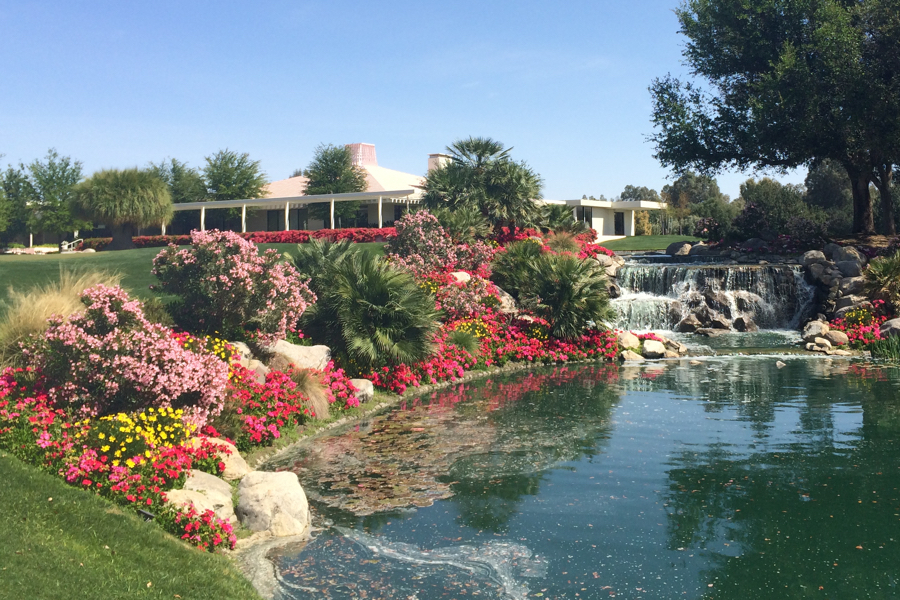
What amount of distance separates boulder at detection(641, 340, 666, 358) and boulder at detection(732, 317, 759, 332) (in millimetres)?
6452

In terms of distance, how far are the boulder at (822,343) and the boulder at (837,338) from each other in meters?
0.24

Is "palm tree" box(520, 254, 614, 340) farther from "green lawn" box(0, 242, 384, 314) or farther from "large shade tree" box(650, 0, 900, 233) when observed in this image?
"large shade tree" box(650, 0, 900, 233)

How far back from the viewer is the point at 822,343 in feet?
83.9

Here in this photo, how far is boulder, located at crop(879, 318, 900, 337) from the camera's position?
82.0 ft

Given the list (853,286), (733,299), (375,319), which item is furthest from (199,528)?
(853,286)

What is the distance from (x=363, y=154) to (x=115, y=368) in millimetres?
54191

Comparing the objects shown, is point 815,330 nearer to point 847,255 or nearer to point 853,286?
point 853,286

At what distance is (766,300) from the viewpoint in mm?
31141

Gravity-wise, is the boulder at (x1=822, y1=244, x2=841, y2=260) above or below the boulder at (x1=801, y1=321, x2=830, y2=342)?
above

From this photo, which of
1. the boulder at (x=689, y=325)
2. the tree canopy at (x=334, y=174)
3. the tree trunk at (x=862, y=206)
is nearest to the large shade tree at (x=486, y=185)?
the boulder at (x=689, y=325)

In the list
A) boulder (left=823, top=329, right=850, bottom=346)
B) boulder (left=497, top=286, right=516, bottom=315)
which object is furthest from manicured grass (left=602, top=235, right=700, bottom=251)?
boulder (left=823, top=329, right=850, bottom=346)

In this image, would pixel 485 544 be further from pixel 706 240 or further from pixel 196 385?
pixel 706 240

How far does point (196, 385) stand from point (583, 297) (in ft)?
49.7

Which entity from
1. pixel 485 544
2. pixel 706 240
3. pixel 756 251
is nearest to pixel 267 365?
pixel 485 544
